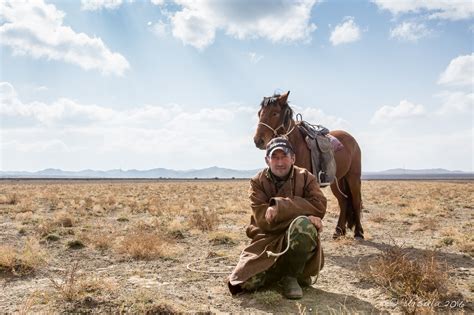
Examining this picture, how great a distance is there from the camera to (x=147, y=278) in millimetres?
5289

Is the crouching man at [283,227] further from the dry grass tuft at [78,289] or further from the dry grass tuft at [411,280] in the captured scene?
the dry grass tuft at [78,289]

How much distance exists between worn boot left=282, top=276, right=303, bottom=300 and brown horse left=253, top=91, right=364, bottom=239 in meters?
2.54

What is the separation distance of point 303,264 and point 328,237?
185 inches

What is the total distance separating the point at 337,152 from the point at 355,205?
1308 millimetres

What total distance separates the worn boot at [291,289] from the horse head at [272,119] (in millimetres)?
2536

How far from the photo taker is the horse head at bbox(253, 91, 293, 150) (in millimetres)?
6492

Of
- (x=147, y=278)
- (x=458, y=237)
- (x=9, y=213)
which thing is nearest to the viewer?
(x=147, y=278)

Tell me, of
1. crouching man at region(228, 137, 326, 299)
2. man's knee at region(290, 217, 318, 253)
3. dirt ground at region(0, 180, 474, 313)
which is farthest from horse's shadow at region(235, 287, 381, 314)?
man's knee at region(290, 217, 318, 253)

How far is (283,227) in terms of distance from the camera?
4.32 metres

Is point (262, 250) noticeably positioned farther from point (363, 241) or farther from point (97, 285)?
point (363, 241)

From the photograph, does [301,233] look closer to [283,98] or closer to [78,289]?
[78,289]

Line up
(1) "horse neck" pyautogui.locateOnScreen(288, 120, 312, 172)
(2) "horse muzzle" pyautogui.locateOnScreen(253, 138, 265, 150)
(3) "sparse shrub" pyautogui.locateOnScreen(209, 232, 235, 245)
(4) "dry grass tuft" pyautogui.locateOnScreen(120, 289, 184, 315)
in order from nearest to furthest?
1. (4) "dry grass tuft" pyautogui.locateOnScreen(120, 289, 184, 315)
2. (2) "horse muzzle" pyautogui.locateOnScreen(253, 138, 265, 150)
3. (1) "horse neck" pyautogui.locateOnScreen(288, 120, 312, 172)
4. (3) "sparse shrub" pyautogui.locateOnScreen(209, 232, 235, 245)

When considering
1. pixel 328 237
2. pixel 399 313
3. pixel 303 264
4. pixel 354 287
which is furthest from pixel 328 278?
pixel 328 237

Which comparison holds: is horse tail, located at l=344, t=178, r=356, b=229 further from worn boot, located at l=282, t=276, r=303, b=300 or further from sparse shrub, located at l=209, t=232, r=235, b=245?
worn boot, located at l=282, t=276, r=303, b=300
